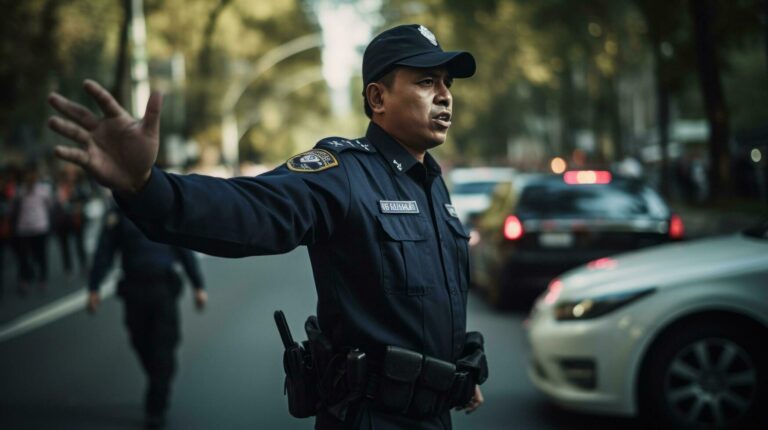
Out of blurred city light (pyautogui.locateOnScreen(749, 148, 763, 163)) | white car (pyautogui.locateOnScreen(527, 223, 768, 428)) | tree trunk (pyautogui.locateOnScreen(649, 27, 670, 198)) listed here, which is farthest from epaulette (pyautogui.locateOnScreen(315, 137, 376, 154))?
tree trunk (pyautogui.locateOnScreen(649, 27, 670, 198))

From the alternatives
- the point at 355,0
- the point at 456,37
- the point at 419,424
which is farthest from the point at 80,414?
the point at 355,0

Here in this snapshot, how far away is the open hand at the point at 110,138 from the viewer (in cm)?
197

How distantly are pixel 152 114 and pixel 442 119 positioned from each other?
1.00 m

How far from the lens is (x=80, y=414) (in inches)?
263

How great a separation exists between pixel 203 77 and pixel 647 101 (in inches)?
1158

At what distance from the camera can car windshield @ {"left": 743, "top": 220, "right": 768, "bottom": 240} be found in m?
6.14

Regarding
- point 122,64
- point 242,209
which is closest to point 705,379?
point 242,209

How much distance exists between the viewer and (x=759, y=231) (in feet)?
20.6

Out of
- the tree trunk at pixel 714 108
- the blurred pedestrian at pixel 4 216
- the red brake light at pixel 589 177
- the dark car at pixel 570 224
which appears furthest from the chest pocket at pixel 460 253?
the tree trunk at pixel 714 108

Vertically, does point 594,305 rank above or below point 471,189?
below

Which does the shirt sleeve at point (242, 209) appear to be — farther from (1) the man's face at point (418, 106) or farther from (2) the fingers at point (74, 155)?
(1) the man's face at point (418, 106)

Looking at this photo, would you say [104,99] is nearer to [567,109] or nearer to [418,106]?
[418,106]

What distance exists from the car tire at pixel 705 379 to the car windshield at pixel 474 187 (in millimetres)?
15466

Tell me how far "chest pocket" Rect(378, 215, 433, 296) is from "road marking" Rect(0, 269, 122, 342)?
8348 millimetres
